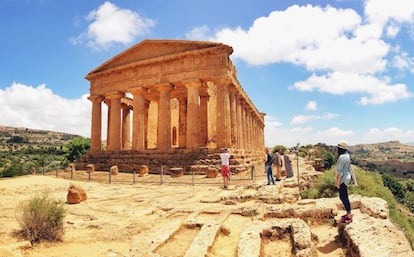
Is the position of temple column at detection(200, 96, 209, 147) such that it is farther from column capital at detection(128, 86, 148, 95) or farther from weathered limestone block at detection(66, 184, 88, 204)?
weathered limestone block at detection(66, 184, 88, 204)

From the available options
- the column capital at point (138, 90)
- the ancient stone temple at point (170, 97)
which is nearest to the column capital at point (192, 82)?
the ancient stone temple at point (170, 97)

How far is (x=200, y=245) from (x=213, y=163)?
15187 millimetres

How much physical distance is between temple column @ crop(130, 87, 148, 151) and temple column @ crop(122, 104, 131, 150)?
7369 mm

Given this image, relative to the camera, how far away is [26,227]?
5.55 meters

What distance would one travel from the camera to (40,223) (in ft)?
18.3

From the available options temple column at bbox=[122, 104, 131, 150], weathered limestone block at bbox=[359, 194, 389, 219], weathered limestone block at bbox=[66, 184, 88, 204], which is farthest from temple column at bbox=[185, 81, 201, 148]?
weathered limestone block at bbox=[359, 194, 389, 219]

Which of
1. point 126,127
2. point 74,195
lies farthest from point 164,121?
point 74,195

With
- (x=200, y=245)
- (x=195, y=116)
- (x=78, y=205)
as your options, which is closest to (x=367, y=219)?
A: (x=200, y=245)

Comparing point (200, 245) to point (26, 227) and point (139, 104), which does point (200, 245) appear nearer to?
point (26, 227)

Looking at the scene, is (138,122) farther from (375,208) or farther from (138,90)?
(375,208)

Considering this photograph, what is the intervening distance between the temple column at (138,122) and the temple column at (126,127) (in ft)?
24.2

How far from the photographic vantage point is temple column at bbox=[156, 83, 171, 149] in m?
24.6

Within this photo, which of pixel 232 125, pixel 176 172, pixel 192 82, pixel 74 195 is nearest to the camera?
pixel 74 195

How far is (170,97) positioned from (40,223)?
2225 cm
